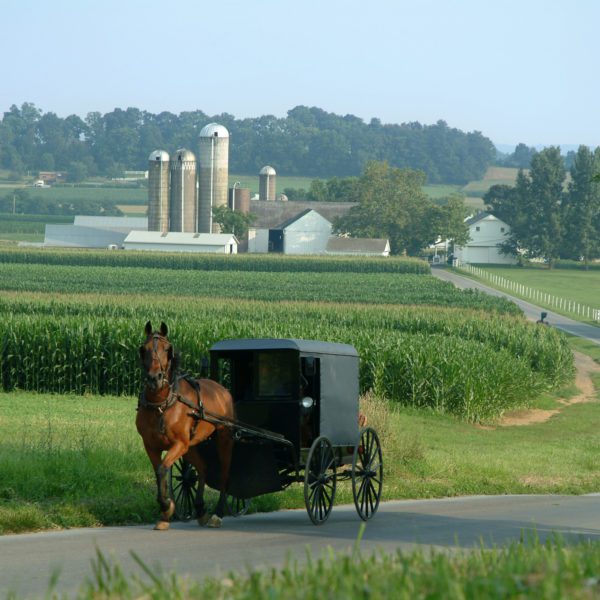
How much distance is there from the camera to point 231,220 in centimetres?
15162

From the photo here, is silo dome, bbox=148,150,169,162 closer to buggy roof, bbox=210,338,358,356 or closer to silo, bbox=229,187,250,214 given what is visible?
silo, bbox=229,187,250,214

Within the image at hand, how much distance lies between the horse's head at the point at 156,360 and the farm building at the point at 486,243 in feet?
462

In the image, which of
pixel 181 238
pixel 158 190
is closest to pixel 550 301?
pixel 181 238

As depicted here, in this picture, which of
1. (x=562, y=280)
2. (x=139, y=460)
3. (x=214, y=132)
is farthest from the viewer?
(x=214, y=132)

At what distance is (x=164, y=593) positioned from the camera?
5410mm

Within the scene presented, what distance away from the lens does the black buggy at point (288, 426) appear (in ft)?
45.4

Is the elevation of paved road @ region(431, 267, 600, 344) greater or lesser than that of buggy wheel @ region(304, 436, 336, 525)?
lesser

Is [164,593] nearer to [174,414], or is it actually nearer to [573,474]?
[174,414]

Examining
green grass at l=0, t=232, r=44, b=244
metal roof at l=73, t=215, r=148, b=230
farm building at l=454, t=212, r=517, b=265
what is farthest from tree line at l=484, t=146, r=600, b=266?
green grass at l=0, t=232, r=44, b=244

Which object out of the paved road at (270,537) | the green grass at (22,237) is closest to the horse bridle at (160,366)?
the paved road at (270,537)

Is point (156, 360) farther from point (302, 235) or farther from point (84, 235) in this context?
point (84, 235)

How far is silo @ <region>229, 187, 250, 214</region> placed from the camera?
522ft

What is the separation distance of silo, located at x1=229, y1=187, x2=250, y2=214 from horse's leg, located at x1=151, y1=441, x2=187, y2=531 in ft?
479

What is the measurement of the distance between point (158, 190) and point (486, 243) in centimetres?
4157
